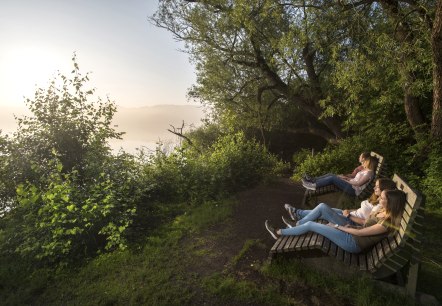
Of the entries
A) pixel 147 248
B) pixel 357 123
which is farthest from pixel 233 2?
pixel 147 248

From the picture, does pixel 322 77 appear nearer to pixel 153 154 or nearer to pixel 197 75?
pixel 197 75

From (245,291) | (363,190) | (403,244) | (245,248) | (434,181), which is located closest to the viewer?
(403,244)

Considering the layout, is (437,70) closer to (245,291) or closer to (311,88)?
(311,88)

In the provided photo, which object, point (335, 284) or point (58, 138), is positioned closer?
point (335, 284)

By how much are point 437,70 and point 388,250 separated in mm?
6789

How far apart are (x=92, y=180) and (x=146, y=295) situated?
4.95 metres

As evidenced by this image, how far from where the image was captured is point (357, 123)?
12359 millimetres

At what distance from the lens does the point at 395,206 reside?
4102mm

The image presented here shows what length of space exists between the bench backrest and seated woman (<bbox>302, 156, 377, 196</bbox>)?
2680mm

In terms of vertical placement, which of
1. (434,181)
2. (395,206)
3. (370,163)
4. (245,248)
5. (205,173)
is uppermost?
(205,173)

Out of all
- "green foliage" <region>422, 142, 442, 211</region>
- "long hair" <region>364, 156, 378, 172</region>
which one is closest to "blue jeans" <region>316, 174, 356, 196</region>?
"long hair" <region>364, 156, 378, 172</region>

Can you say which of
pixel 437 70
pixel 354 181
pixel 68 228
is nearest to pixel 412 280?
pixel 354 181

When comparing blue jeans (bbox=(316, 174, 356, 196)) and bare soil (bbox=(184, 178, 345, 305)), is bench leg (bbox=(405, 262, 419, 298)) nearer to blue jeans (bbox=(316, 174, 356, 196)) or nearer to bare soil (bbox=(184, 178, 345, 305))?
bare soil (bbox=(184, 178, 345, 305))

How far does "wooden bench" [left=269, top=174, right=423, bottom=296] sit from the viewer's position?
3738 millimetres
